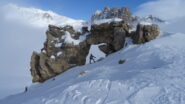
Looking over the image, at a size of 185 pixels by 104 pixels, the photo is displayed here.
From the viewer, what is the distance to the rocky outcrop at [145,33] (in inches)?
1501

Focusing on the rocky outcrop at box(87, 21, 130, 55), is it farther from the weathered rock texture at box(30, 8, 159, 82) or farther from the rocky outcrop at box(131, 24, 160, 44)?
the rocky outcrop at box(131, 24, 160, 44)

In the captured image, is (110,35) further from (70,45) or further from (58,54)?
(58,54)

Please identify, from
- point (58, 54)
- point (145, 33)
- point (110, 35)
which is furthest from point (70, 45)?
point (145, 33)

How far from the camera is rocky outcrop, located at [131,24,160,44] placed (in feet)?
125

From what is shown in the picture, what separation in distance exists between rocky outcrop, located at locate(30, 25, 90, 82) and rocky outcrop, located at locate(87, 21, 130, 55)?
A: 245 cm

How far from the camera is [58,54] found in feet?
146

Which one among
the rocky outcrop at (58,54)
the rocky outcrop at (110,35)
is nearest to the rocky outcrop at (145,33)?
the rocky outcrop at (110,35)

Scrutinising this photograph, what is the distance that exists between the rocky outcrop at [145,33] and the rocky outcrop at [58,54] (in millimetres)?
10969

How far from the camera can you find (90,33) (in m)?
46.0

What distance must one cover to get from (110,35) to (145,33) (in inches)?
Answer: 308

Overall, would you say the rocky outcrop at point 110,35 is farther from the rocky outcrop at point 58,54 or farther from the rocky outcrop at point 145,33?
the rocky outcrop at point 145,33

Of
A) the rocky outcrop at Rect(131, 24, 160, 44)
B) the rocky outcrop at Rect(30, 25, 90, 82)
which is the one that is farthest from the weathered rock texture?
the rocky outcrop at Rect(131, 24, 160, 44)

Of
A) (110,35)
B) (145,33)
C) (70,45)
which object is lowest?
(70,45)

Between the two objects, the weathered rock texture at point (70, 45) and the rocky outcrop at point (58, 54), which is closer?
the weathered rock texture at point (70, 45)
